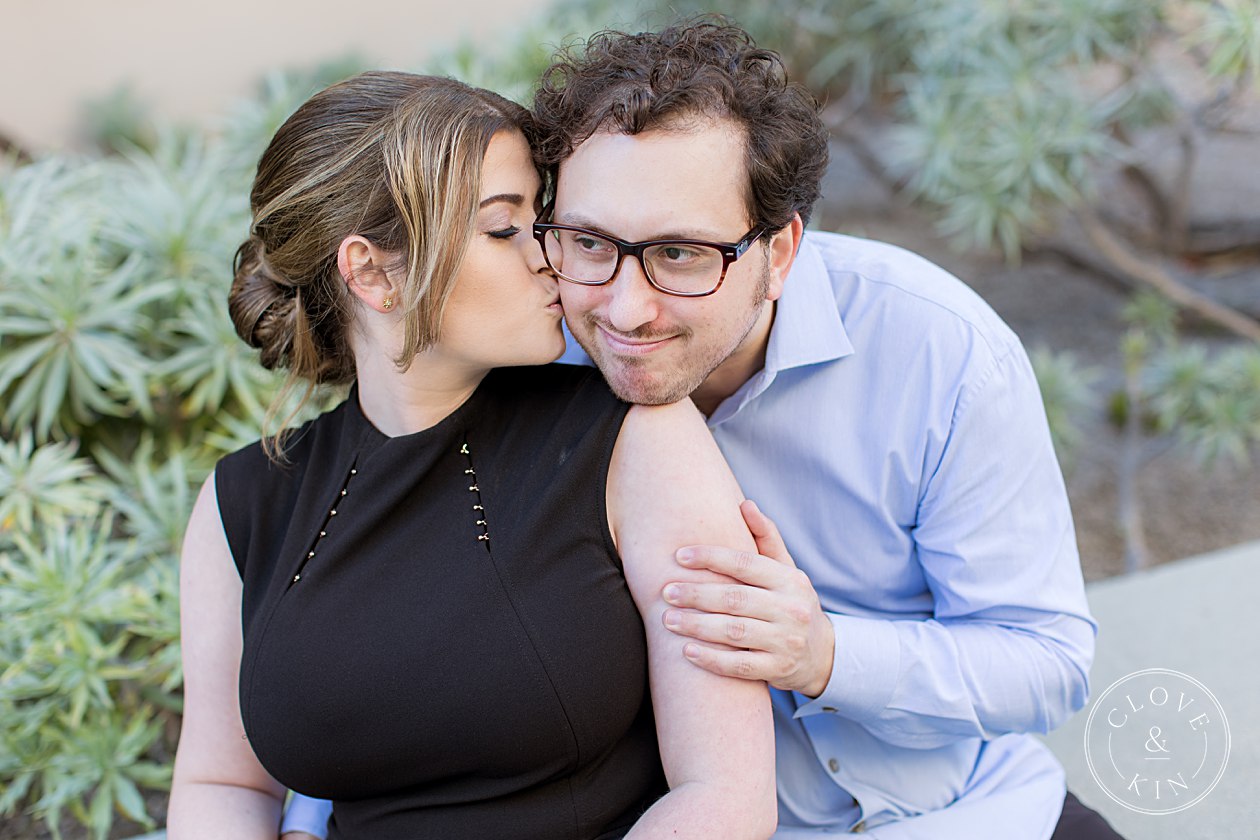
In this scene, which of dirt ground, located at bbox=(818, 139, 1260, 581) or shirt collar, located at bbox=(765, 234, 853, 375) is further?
dirt ground, located at bbox=(818, 139, 1260, 581)

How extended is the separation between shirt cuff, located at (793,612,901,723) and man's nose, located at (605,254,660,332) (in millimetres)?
517

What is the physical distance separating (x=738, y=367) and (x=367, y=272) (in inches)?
24.1

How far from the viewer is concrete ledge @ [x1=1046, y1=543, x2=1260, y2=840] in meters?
2.14

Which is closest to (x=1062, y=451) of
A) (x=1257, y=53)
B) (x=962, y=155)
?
(x=962, y=155)

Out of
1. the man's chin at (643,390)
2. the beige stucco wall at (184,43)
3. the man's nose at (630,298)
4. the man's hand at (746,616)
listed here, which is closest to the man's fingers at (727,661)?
the man's hand at (746,616)

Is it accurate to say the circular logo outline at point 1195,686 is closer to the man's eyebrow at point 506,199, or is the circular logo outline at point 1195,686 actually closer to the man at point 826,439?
the man at point 826,439

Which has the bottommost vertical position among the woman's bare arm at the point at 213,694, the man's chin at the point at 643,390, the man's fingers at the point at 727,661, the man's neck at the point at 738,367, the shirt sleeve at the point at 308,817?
the shirt sleeve at the point at 308,817

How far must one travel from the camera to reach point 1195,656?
258 cm

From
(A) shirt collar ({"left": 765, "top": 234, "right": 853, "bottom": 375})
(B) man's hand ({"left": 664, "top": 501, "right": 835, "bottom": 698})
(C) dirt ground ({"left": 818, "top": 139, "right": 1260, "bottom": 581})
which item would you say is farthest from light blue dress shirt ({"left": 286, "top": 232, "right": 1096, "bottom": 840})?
(C) dirt ground ({"left": 818, "top": 139, "right": 1260, "bottom": 581})

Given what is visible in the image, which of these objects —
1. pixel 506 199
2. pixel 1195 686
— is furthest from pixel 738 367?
pixel 1195 686

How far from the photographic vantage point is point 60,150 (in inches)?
261

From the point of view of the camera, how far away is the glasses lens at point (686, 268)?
1.64 metres

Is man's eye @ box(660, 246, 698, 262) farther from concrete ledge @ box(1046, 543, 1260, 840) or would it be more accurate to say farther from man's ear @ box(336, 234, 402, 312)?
concrete ledge @ box(1046, 543, 1260, 840)

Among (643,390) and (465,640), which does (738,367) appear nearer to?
(643,390)
